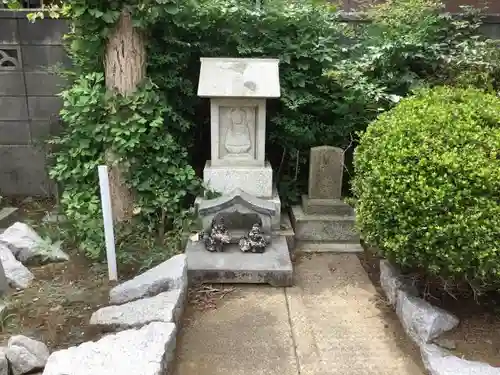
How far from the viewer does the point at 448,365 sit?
2922 mm

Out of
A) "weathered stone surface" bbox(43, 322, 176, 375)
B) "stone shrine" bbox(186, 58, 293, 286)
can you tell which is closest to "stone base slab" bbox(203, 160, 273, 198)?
"stone shrine" bbox(186, 58, 293, 286)

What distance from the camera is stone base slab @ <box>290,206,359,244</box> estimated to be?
4.95m

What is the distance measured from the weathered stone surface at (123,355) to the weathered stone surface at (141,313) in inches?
5.9

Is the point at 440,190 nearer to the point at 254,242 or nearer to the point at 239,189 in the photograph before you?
the point at 254,242

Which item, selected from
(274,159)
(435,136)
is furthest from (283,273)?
(274,159)

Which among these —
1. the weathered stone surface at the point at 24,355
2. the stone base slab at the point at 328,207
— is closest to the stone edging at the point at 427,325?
the stone base slab at the point at 328,207

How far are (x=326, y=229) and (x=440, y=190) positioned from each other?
6.69 ft

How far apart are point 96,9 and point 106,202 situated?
5.83 feet

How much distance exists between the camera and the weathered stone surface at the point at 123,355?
2670 millimetres

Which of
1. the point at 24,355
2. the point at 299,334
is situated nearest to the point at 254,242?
the point at 299,334

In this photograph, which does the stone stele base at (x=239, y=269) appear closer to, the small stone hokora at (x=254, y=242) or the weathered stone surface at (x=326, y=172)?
the small stone hokora at (x=254, y=242)

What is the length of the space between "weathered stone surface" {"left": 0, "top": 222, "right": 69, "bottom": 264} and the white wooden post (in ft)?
2.20

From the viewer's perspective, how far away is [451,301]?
3.62m

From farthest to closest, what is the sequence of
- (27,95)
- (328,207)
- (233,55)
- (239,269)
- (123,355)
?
1. (27,95)
2. (233,55)
3. (328,207)
4. (239,269)
5. (123,355)
